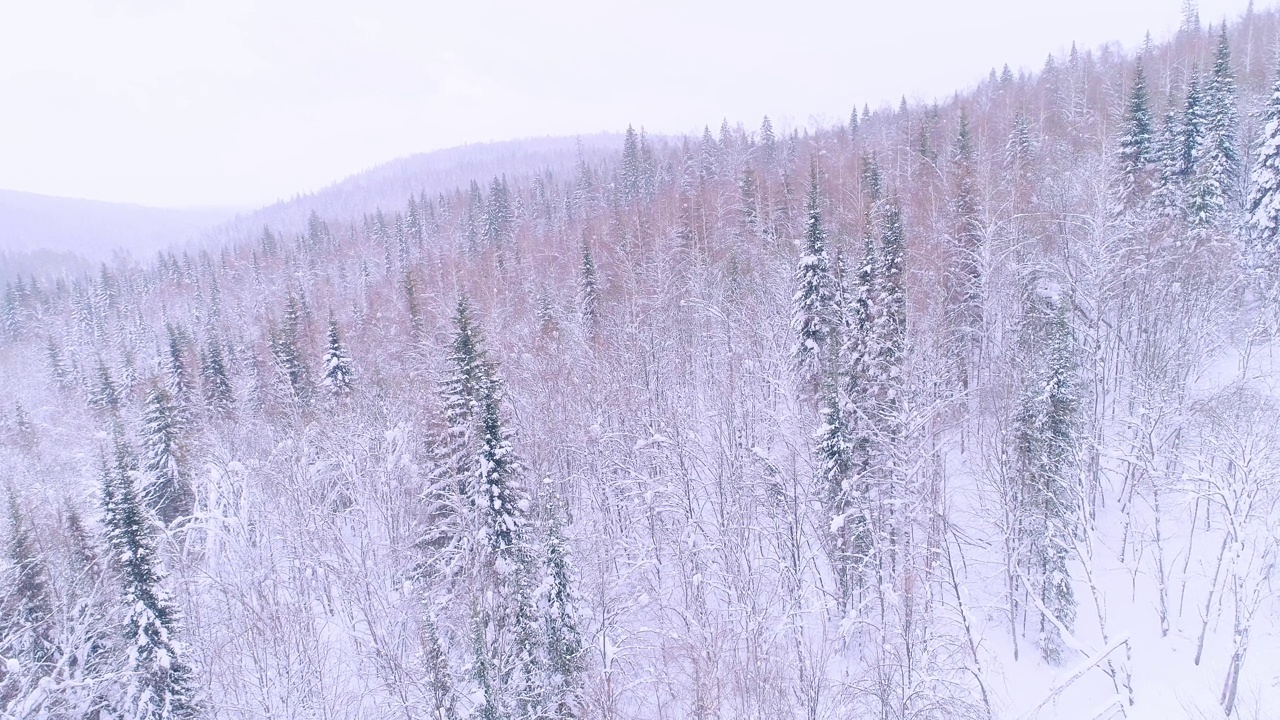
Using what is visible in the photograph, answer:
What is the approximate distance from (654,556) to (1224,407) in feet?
57.9

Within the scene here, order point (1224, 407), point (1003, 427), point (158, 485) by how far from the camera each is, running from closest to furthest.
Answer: point (1224, 407) < point (1003, 427) < point (158, 485)

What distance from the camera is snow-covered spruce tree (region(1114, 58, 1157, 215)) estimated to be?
98.8 feet

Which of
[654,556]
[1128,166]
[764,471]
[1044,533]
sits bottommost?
[654,556]

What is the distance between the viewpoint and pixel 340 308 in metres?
61.4

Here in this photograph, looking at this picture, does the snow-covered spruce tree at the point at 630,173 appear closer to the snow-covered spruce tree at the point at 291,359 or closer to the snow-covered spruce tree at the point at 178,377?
the snow-covered spruce tree at the point at 291,359

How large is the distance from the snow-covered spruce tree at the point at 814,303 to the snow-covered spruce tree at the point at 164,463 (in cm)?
2429

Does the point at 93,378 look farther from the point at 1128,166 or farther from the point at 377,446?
the point at 1128,166

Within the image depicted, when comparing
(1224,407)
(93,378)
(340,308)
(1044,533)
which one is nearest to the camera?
(1044,533)

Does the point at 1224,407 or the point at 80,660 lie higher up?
the point at 1224,407

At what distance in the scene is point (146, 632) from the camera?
13930 millimetres

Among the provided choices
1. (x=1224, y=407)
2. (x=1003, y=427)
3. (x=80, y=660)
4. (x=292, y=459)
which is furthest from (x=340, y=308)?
(x=1224, y=407)

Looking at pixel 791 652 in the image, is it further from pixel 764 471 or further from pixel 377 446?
pixel 377 446

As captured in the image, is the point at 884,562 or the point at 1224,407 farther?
the point at 884,562

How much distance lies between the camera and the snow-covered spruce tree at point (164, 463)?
24828 mm
